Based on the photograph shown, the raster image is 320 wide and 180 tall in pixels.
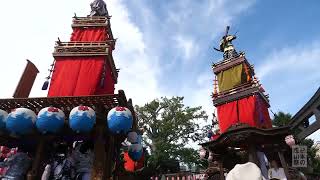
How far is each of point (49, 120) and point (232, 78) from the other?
658 inches

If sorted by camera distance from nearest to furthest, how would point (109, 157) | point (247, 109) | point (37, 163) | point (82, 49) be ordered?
point (37, 163)
point (109, 157)
point (82, 49)
point (247, 109)

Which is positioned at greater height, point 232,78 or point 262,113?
point 232,78

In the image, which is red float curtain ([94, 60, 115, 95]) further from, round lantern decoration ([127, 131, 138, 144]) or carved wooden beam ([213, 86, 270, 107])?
carved wooden beam ([213, 86, 270, 107])

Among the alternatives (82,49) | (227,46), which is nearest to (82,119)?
(82,49)

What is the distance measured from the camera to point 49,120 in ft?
28.7

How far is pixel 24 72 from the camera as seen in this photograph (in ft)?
40.4

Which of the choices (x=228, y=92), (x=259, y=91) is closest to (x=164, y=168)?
(x=228, y=92)

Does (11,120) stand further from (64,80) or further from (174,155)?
(174,155)

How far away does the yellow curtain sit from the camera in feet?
72.9

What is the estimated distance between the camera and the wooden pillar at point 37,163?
9.30 meters

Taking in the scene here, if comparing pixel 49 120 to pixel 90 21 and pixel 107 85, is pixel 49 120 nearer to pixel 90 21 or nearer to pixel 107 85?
pixel 107 85

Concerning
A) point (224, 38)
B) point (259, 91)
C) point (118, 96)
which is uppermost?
point (224, 38)

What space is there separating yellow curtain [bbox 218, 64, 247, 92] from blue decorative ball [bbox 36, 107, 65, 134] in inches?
638

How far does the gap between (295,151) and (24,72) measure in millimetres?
11131
